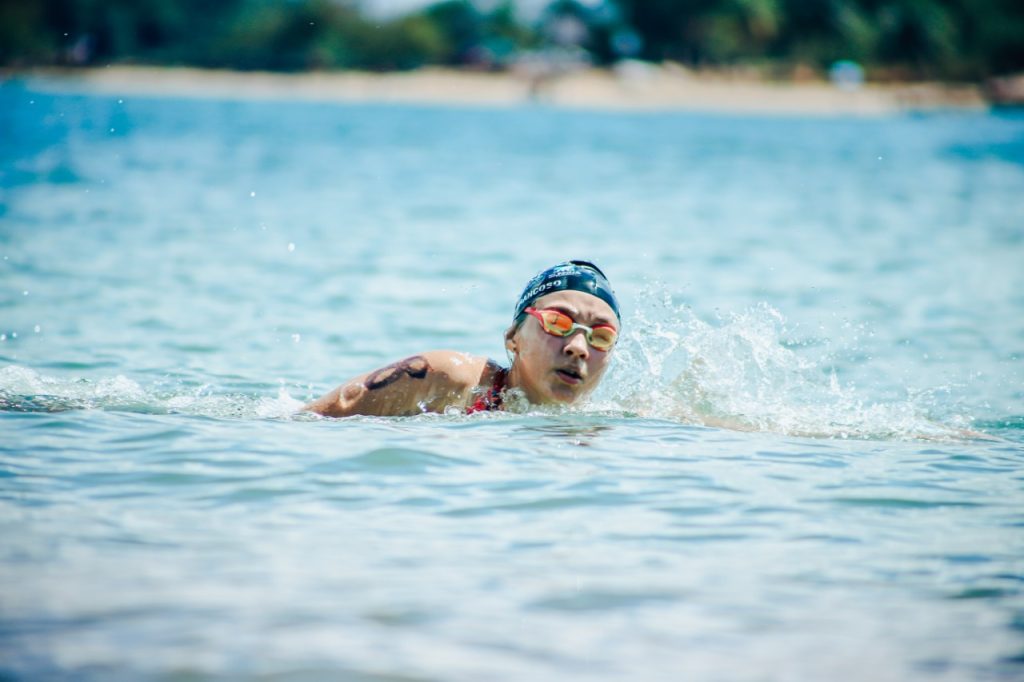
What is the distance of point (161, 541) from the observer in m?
5.17

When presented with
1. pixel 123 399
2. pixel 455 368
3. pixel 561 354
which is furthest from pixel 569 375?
pixel 123 399

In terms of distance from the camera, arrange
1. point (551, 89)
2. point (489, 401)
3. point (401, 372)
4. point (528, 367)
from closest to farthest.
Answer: point (528, 367), point (401, 372), point (489, 401), point (551, 89)

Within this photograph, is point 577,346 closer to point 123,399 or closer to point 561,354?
point 561,354

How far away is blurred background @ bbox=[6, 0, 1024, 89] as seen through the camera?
317ft

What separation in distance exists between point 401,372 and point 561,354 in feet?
2.99

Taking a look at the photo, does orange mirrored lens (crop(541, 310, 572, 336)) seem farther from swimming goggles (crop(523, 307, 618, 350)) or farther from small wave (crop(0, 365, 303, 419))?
small wave (crop(0, 365, 303, 419))

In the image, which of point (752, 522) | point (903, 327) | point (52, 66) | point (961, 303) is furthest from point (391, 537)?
point (52, 66)

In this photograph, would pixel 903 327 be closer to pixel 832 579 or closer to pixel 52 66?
pixel 832 579

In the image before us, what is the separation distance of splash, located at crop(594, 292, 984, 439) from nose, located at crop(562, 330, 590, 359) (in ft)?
3.12

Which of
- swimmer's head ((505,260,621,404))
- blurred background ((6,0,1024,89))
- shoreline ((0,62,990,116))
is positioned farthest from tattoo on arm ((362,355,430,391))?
blurred background ((6,0,1024,89))

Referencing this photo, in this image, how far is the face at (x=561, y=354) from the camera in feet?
23.0

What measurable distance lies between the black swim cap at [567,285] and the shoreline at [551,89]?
76944 mm

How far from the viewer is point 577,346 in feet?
22.8

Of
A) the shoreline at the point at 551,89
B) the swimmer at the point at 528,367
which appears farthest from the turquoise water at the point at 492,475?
the shoreline at the point at 551,89
